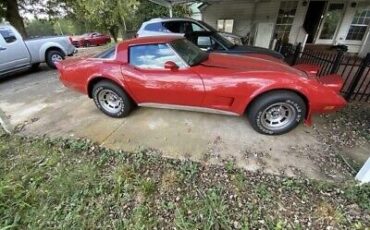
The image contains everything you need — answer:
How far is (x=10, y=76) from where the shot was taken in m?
7.65

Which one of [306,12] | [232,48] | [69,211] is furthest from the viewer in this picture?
[306,12]

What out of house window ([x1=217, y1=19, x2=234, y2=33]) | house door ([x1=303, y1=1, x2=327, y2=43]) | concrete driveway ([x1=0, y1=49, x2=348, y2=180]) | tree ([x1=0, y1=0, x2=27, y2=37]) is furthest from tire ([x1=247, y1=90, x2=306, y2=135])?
tree ([x1=0, y1=0, x2=27, y2=37])

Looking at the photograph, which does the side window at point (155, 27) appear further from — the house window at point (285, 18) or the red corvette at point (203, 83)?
the house window at point (285, 18)

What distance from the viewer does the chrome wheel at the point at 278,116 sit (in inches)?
119

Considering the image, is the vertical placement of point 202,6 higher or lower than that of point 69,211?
higher

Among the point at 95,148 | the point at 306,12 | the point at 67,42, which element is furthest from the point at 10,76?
the point at 306,12

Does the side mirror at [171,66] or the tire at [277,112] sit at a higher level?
the side mirror at [171,66]

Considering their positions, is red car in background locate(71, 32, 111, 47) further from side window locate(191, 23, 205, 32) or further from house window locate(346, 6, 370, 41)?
house window locate(346, 6, 370, 41)

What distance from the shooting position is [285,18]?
10.4 m

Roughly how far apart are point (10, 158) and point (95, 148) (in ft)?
4.02

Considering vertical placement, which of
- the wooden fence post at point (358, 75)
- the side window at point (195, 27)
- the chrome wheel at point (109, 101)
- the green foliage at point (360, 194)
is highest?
the side window at point (195, 27)

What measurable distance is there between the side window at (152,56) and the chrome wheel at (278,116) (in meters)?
1.44

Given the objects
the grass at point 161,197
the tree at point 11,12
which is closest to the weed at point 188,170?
the grass at point 161,197

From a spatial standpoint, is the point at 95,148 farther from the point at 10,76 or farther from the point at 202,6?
the point at 202,6
